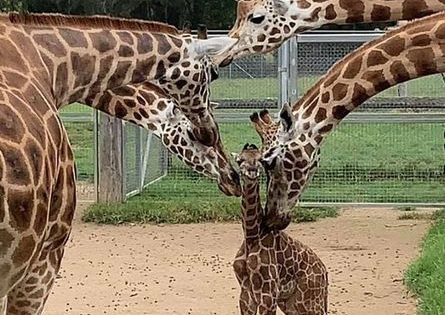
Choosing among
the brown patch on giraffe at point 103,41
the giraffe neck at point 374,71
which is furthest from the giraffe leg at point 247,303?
the brown patch on giraffe at point 103,41

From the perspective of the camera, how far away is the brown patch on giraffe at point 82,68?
166 inches

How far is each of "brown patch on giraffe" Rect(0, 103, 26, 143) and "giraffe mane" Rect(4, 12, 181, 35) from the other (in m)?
0.68

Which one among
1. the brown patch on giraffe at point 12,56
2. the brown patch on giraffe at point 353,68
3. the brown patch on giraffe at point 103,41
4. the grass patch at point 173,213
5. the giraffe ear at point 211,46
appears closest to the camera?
the brown patch on giraffe at point 12,56

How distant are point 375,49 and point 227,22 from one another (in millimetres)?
20104

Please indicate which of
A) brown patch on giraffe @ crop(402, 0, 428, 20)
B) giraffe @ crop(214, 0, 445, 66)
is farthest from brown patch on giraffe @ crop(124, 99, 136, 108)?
brown patch on giraffe @ crop(402, 0, 428, 20)

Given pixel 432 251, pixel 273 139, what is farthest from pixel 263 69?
pixel 273 139

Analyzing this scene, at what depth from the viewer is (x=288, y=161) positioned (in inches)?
217

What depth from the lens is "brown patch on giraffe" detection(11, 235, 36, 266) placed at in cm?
338

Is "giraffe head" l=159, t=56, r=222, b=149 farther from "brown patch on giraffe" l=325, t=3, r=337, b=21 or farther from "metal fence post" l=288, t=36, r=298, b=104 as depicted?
"metal fence post" l=288, t=36, r=298, b=104

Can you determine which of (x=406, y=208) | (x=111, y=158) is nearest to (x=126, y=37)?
(x=111, y=158)

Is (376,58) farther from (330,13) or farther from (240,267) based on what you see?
(330,13)

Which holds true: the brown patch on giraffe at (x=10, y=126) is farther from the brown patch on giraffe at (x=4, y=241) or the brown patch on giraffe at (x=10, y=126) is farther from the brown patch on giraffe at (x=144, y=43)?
the brown patch on giraffe at (x=144, y=43)

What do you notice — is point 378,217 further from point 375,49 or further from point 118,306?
point 375,49

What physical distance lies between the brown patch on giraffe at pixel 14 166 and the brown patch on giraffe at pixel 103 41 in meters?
1.08
